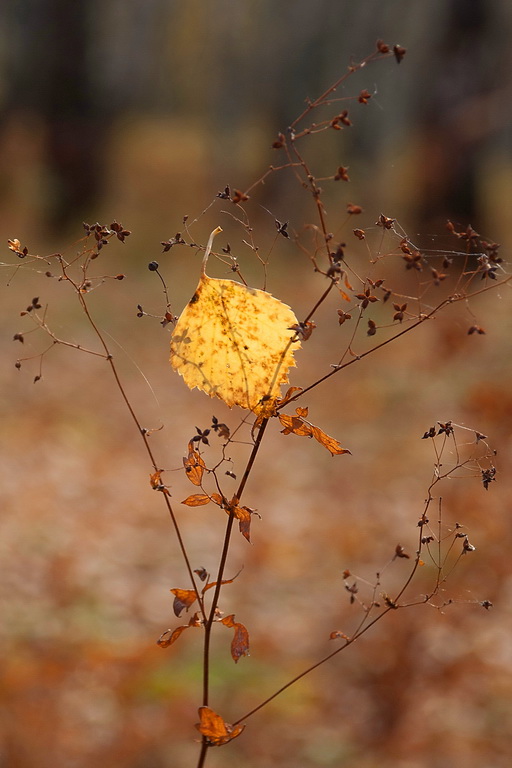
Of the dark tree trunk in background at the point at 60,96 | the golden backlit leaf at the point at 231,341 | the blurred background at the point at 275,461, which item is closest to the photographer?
the golden backlit leaf at the point at 231,341

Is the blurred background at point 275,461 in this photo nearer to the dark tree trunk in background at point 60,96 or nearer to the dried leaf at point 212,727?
the dark tree trunk in background at point 60,96

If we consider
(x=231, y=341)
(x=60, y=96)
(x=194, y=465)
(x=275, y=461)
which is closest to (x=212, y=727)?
(x=194, y=465)

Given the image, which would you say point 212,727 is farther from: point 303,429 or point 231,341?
point 231,341

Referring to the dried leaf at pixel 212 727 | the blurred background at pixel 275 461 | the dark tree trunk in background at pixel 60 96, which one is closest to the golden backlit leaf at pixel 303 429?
the blurred background at pixel 275 461

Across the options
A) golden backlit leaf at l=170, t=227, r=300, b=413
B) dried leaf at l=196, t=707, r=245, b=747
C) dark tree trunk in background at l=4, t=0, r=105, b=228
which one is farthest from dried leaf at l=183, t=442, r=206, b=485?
dark tree trunk in background at l=4, t=0, r=105, b=228

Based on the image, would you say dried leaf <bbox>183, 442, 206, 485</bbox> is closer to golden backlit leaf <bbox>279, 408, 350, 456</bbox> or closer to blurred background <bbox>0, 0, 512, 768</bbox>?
golden backlit leaf <bbox>279, 408, 350, 456</bbox>
